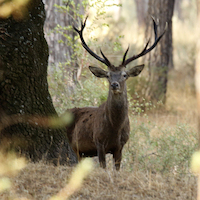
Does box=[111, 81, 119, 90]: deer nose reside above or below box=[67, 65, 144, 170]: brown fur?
above

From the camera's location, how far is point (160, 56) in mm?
11555

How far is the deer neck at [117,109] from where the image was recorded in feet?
17.4

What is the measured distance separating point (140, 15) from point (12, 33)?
77.5 ft

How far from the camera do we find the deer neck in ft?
17.4

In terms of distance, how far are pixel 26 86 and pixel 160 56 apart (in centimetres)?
760

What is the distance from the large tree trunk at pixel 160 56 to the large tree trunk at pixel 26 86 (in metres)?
6.98

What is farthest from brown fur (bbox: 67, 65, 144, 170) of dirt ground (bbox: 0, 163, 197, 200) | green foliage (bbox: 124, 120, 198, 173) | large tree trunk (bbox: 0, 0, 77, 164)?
dirt ground (bbox: 0, 163, 197, 200)

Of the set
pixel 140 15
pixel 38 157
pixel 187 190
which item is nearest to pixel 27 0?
pixel 38 157

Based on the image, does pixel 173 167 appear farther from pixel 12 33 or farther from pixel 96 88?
pixel 12 33

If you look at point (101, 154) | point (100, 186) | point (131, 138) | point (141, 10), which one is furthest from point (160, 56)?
point (141, 10)

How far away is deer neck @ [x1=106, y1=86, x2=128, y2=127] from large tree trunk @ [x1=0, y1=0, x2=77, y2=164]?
3.04ft

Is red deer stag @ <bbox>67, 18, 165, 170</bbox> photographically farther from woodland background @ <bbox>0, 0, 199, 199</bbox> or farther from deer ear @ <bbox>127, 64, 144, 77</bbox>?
woodland background @ <bbox>0, 0, 199, 199</bbox>

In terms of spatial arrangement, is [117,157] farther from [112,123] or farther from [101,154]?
[112,123]

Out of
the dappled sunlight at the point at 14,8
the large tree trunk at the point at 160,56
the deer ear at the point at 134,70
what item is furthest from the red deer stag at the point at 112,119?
the large tree trunk at the point at 160,56
